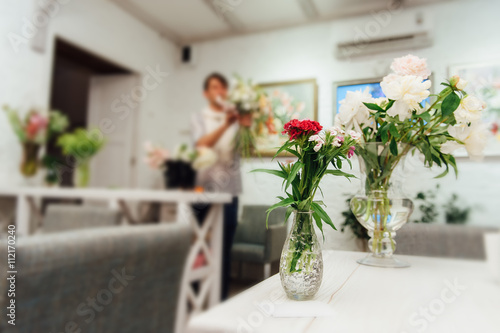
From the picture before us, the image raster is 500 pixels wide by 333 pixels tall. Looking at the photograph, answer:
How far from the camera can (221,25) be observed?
1.65 meters

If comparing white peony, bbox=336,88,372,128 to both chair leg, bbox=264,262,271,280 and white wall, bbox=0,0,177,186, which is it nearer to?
chair leg, bbox=264,262,271,280

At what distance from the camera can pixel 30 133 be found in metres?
1.31

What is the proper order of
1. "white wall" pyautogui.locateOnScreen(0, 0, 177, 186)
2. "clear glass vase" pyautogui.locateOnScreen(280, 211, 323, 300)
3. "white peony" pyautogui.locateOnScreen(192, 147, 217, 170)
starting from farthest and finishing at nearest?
"white wall" pyautogui.locateOnScreen(0, 0, 177, 186)
"white peony" pyautogui.locateOnScreen(192, 147, 217, 170)
"clear glass vase" pyautogui.locateOnScreen(280, 211, 323, 300)

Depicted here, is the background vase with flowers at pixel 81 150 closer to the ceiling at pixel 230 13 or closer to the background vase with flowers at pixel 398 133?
the ceiling at pixel 230 13

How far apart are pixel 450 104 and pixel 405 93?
4 cm

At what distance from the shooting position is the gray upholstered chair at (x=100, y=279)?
1.14 ft

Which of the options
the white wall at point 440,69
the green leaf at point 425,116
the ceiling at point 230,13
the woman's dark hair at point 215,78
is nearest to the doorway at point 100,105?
the ceiling at point 230,13

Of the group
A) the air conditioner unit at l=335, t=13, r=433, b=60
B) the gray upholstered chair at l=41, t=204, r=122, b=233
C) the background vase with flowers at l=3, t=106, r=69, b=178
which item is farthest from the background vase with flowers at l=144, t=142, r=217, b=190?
the air conditioner unit at l=335, t=13, r=433, b=60

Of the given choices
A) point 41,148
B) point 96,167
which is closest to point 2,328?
point 41,148

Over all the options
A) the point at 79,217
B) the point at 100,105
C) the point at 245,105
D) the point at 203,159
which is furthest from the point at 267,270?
the point at 100,105

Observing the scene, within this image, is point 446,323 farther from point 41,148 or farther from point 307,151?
point 41,148

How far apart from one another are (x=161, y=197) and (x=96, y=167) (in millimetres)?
1306

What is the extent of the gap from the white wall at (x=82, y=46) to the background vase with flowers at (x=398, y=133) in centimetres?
139

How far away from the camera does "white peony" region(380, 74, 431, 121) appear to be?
0.96ft
